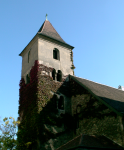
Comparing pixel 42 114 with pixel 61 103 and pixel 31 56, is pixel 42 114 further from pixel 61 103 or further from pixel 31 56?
pixel 31 56

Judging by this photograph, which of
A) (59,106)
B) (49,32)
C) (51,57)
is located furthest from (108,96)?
(49,32)

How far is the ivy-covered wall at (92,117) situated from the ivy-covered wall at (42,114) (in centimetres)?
126

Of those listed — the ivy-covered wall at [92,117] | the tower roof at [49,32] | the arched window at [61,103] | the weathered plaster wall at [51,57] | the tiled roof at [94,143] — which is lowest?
the tiled roof at [94,143]

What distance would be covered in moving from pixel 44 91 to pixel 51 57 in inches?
190

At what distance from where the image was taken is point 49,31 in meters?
25.4

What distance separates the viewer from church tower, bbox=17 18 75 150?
58.2 ft

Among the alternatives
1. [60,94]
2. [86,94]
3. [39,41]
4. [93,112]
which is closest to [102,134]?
[93,112]

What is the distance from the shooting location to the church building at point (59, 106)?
14766mm

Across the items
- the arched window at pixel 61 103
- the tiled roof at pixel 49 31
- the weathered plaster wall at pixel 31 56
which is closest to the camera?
the arched window at pixel 61 103

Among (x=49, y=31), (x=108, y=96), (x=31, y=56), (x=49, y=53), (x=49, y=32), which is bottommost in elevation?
(x=108, y=96)

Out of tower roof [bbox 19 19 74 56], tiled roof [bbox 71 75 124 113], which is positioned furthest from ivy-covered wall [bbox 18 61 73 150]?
tower roof [bbox 19 19 74 56]

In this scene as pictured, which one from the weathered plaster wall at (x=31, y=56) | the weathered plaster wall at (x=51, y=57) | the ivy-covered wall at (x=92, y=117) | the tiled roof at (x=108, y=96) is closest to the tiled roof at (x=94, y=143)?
the ivy-covered wall at (x=92, y=117)

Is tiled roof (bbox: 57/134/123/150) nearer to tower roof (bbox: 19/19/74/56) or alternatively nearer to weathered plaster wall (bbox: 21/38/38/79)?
weathered plaster wall (bbox: 21/38/38/79)

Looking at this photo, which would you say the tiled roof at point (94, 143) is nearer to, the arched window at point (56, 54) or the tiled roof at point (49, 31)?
the arched window at point (56, 54)
